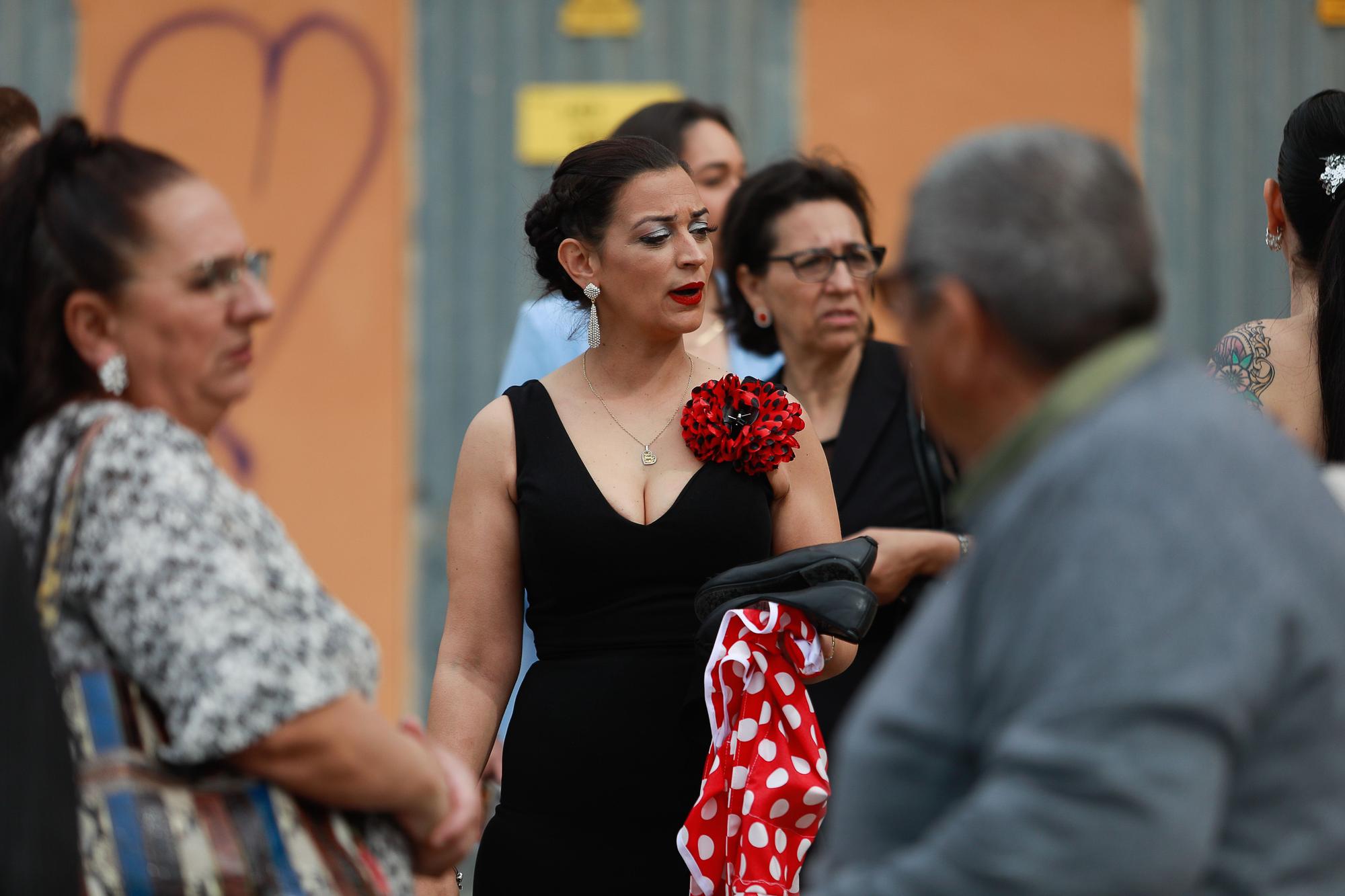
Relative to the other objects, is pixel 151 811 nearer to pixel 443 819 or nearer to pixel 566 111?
pixel 443 819

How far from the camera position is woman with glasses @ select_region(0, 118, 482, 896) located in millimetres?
1767

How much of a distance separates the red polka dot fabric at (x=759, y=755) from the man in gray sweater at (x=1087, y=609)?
1009mm

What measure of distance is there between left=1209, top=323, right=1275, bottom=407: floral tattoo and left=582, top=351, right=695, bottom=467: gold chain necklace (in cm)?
102

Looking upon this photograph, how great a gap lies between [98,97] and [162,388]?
418cm

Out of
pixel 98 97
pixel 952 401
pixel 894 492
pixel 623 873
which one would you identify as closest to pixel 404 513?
pixel 98 97

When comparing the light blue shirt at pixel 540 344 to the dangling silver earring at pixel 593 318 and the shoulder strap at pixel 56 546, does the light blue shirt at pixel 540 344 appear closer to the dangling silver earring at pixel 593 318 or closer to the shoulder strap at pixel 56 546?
the dangling silver earring at pixel 593 318

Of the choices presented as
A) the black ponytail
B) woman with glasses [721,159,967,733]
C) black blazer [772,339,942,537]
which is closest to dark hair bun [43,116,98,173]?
woman with glasses [721,159,967,733]

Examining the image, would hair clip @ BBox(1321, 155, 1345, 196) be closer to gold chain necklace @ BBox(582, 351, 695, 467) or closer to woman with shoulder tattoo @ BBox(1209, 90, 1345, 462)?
woman with shoulder tattoo @ BBox(1209, 90, 1345, 462)

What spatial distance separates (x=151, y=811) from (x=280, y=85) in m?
4.31

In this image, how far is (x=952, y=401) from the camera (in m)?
1.55

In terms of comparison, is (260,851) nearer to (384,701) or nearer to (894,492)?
(894,492)

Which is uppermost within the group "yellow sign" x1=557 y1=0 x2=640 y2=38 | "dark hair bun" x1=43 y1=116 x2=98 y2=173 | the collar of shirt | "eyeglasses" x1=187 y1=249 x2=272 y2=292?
"yellow sign" x1=557 y1=0 x2=640 y2=38

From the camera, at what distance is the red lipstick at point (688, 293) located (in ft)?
10.0

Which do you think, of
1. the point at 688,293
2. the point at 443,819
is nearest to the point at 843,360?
the point at 688,293
